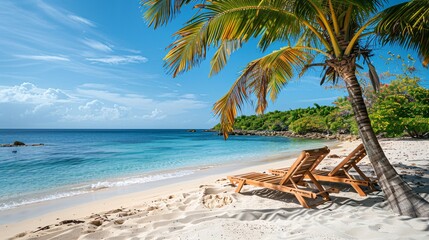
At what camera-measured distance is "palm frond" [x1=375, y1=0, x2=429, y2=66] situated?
3686mm

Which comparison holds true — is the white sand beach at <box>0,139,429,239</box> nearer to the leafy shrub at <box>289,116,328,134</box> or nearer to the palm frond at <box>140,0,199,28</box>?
the palm frond at <box>140,0,199,28</box>

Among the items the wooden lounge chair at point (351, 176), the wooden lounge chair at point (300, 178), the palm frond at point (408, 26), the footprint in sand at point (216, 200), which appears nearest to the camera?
the palm frond at point (408, 26)

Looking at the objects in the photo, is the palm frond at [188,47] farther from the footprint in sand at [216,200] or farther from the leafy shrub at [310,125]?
the leafy shrub at [310,125]

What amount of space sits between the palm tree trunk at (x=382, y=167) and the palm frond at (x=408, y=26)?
73 cm

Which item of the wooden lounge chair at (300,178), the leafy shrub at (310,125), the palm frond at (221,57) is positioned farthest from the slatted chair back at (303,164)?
the leafy shrub at (310,125)

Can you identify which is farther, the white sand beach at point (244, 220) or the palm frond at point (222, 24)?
the palm frond at point (222, 24)

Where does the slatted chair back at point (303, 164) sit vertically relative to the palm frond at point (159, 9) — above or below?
below

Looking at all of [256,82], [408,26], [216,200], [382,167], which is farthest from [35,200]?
[408,26]

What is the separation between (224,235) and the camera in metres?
3.21

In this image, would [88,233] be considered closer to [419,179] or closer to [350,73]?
[350,73]

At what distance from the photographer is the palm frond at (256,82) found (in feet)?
19.0

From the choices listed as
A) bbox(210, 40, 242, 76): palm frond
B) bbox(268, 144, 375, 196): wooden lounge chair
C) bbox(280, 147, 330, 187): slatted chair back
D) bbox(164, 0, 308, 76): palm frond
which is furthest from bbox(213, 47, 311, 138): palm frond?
bbox(268, 144, 375, 196): wooden lounge chair

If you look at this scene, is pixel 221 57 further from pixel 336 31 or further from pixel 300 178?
pixel 300 178

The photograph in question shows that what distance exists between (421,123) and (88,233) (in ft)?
71.3
